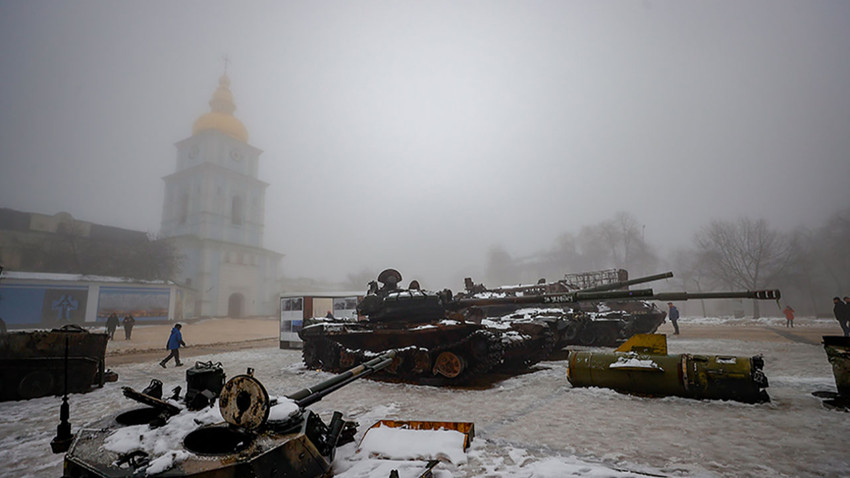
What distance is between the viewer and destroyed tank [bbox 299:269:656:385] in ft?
30.3

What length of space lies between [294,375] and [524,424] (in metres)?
7.15

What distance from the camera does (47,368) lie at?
8516 millimetres

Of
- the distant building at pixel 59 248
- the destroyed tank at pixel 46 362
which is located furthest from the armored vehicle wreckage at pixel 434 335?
the distant building at pixel 59 248

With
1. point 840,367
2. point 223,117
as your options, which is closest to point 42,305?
A: point 223,117

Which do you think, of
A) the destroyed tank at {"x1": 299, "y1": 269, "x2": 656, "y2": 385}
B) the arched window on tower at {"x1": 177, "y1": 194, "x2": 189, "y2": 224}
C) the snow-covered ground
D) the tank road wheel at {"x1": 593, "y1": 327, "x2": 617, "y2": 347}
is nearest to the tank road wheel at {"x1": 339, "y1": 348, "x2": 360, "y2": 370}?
the destroyed tank at {"x1": 299, "y1": 269, "x2": 656, "y2": 385}

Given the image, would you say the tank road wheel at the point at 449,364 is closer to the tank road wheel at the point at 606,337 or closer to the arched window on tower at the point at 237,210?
the tank road wheel at the point at 606,337

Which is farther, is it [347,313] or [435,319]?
[347,313]

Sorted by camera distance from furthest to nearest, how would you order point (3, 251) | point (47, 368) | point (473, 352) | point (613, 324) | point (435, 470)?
point (3, 251), point (613, 324), point (473, 352), point (47, 368), point (435, 470)

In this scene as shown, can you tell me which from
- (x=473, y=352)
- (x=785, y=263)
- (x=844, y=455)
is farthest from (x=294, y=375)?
(x=785, y=263)

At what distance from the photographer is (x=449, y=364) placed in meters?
9.34

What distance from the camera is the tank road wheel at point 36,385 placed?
816 cm

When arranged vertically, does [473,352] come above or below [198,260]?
below

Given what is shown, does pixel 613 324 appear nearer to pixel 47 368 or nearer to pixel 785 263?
pixel 47 368

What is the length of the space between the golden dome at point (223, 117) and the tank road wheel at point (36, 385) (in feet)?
142
